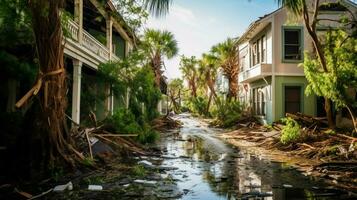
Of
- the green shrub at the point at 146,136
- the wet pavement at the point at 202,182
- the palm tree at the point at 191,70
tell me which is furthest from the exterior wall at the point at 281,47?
the palm tree at the point at 191,70

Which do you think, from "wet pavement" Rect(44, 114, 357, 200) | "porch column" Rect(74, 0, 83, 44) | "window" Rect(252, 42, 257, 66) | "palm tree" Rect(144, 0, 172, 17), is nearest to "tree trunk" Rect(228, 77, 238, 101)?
"window" Rect(252, 42, 257, 66)

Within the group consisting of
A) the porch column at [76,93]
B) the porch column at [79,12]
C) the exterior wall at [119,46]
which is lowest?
the porch column at [76,93]

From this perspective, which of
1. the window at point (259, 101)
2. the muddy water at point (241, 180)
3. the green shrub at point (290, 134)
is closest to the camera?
the muddy water at point (241, 180)

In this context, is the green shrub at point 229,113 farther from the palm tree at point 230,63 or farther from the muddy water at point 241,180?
the muddy water at point 241,180

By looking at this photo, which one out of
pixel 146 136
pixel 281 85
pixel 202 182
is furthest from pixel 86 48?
pixel 281 85

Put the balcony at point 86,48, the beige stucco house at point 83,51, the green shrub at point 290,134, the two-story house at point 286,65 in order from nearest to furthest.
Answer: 1. the beige stucco house at point 83,51
2. the balcony at point 86,48
3. the green shrub at point 290,134
4. the two-story house at point 286,65

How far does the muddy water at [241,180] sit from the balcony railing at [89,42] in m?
A: 5.81

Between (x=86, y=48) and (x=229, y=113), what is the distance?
55.9ft

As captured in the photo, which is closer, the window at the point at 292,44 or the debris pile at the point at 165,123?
the window at the point at 292,44

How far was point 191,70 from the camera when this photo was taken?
58062 millimetres

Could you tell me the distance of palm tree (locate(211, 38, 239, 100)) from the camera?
3362cm

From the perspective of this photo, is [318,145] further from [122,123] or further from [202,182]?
[122,123]

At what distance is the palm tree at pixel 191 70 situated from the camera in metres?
55.7

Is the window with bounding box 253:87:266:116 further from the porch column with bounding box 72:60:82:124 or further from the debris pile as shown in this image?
the porch column with bounding box 72:60:82:124
